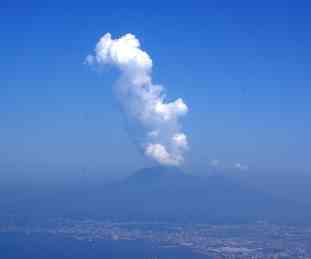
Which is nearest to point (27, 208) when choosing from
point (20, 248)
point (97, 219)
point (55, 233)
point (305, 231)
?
point (97, 219)

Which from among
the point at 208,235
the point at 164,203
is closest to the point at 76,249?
the point at 208,235

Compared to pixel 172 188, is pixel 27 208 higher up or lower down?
lower down

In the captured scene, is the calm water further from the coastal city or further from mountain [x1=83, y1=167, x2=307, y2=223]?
mountain [x1=83, y1=167, x2=307, y2=223]

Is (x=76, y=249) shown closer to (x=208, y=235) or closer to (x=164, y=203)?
(x=208, y=235)

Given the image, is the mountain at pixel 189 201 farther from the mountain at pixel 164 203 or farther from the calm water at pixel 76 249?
the calm water at pixel 76 249

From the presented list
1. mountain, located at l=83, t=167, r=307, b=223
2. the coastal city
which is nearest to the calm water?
the coastal city

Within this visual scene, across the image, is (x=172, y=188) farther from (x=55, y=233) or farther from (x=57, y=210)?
(x=55, y=233)

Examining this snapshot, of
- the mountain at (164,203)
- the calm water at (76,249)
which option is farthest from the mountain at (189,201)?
the calm water at (76,249)
